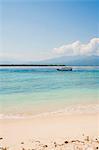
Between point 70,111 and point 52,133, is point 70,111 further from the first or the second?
point 52,133

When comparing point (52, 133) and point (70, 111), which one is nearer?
point (52, 133)

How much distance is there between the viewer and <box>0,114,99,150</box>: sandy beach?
6.19 ft

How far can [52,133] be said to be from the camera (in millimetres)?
2168

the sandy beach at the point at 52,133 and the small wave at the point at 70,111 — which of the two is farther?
the small wave at the point at 70,111

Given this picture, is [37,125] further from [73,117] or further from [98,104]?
[98,104]

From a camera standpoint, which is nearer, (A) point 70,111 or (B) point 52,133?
(B) point 52,133

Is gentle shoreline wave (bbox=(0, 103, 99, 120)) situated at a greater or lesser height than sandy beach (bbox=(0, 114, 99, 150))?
greater

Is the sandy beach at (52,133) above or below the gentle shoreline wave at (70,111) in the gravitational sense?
below

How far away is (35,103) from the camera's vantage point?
3.33m

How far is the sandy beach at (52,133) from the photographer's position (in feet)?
6.19

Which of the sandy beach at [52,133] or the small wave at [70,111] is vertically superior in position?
the small wave at [70,111]

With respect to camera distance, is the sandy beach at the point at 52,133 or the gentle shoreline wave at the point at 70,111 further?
the gentle shoreline wave at the point at 70,111

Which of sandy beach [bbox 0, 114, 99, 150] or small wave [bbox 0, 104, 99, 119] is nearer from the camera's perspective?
sandy beach [bbox 0, 114, 99, 150]

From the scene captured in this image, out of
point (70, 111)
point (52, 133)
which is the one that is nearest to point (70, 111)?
point (70, 111)
